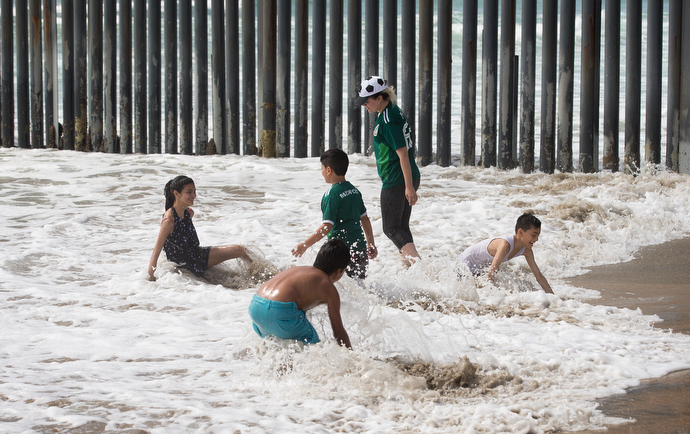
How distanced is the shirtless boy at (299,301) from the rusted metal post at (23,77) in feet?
34.9

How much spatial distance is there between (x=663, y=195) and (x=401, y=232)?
4.22m

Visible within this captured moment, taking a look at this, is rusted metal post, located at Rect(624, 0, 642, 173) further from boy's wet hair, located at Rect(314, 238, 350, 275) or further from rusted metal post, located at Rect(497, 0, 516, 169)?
boy's wet hair, located at Rect(314, 238, 350, 275)

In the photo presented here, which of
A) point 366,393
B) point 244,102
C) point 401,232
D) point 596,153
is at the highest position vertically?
point 244,102

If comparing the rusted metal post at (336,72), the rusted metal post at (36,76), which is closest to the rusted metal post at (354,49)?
the rusted metal post at (336,72)

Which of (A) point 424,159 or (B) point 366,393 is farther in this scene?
(A) point 424,159

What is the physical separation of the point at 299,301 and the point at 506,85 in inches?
269

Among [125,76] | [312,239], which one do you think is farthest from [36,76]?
[312,239]

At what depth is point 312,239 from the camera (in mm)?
4148

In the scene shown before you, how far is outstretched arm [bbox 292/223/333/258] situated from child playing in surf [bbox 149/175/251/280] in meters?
1.23

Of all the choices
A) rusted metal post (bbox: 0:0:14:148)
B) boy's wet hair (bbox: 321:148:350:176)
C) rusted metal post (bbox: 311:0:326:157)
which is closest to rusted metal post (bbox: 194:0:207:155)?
rusted metal post (bbox: 311:0:326:157)

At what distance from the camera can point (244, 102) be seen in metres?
10.2

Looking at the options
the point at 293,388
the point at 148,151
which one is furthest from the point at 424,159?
the point at 293,388

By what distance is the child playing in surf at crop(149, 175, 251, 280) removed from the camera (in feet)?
16.2

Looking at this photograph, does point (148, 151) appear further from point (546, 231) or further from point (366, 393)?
point (366, 393)
